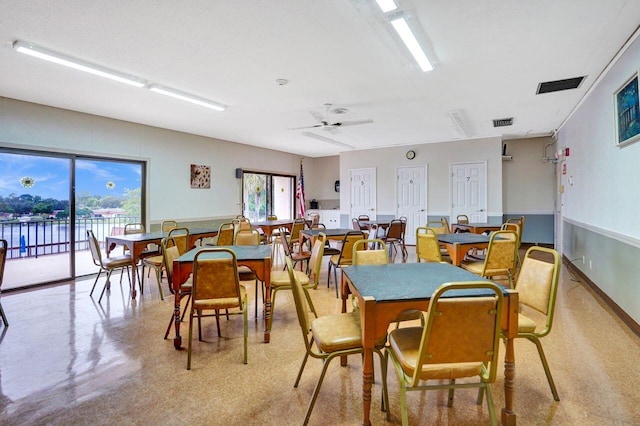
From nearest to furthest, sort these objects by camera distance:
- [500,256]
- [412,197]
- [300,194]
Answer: [500,256] → [412,197] → [300,194]

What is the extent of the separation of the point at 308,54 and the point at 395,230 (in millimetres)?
4006

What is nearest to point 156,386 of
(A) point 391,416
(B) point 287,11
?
(A) point 391,416

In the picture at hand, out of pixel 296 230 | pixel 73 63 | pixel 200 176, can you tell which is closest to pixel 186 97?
pixel 73 63

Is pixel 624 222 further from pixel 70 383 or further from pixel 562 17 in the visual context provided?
pixel 70 383

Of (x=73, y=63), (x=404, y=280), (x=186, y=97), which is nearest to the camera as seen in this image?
(x=404, y=280)

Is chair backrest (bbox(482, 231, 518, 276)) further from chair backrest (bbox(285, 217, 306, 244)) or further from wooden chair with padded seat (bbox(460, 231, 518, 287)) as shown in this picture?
chair backrest (bbox(285, 217, 306, 244))

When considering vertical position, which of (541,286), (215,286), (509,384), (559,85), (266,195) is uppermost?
(559,85)

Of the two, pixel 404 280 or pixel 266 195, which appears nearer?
pixel 404 280

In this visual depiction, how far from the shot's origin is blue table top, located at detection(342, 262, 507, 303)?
168 cm

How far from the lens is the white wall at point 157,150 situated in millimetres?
4844

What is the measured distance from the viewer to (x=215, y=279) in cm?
248

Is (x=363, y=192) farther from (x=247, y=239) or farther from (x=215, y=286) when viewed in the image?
(x=215, y=286)

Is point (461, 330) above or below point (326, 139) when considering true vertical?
below

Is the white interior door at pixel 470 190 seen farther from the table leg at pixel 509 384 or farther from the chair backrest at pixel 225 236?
the table leg at pixel 509 384
